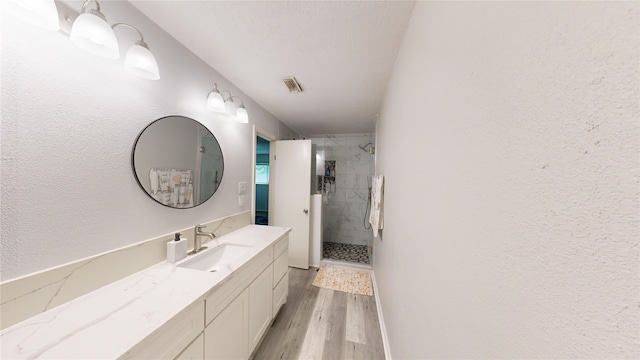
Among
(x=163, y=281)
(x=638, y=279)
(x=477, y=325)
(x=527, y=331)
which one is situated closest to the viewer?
(x=638, y=279)

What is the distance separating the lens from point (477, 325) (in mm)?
474

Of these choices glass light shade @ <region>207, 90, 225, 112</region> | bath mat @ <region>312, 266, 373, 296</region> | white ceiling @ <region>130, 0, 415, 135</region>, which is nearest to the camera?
white ceiling @ <region>130, 0, 415, 135</region>

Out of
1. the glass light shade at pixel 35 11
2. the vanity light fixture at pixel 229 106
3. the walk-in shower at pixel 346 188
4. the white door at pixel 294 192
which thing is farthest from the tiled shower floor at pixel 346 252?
the glass light shade at pixel 35 11

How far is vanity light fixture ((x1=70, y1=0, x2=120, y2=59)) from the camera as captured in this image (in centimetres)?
78

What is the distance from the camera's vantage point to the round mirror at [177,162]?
114 centimetres

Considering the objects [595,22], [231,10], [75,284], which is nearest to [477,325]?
[595,22]

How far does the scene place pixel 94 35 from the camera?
791mm

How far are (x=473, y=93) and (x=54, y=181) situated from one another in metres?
1.54

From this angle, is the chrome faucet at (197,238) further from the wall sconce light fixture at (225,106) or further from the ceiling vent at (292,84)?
the ceiling vent at (292,84)

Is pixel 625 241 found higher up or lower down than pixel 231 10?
lower down

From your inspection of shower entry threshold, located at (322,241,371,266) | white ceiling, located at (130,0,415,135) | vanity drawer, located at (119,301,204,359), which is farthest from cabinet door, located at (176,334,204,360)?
shower entry threshold, located at (322,241,371,266)

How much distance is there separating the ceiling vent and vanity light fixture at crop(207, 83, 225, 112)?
1.90 ft

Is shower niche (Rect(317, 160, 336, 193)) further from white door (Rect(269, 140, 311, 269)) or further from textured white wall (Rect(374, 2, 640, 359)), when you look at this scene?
textured white wall (Rect(374, 2, 640, 359))

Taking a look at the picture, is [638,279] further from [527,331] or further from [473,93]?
[473,93]
